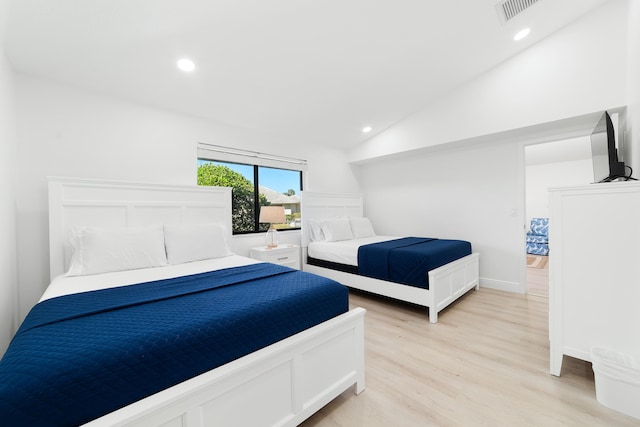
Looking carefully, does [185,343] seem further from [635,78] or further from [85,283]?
[635,78]

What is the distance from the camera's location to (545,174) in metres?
6.77

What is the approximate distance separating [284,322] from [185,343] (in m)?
0.47

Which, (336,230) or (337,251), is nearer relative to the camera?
(337,251)

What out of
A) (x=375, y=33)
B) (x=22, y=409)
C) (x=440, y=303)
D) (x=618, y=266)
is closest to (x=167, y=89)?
(x=375, y=33)

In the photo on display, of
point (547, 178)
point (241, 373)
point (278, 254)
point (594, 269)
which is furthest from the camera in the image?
point (547, 178)

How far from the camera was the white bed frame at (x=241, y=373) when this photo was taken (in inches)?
39.3

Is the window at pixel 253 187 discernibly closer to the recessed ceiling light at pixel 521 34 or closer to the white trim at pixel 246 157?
the white trim at pixel 246 157

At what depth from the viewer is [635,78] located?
7.01 feet

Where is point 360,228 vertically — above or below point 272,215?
below

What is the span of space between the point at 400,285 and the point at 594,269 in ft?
5.00

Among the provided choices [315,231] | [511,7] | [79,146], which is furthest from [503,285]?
[79,146]

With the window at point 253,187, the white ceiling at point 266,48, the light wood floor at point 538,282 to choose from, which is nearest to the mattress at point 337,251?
the window at point 253,187

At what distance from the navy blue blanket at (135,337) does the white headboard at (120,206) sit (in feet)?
3.71

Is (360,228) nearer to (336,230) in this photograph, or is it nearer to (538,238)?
(336,230)
